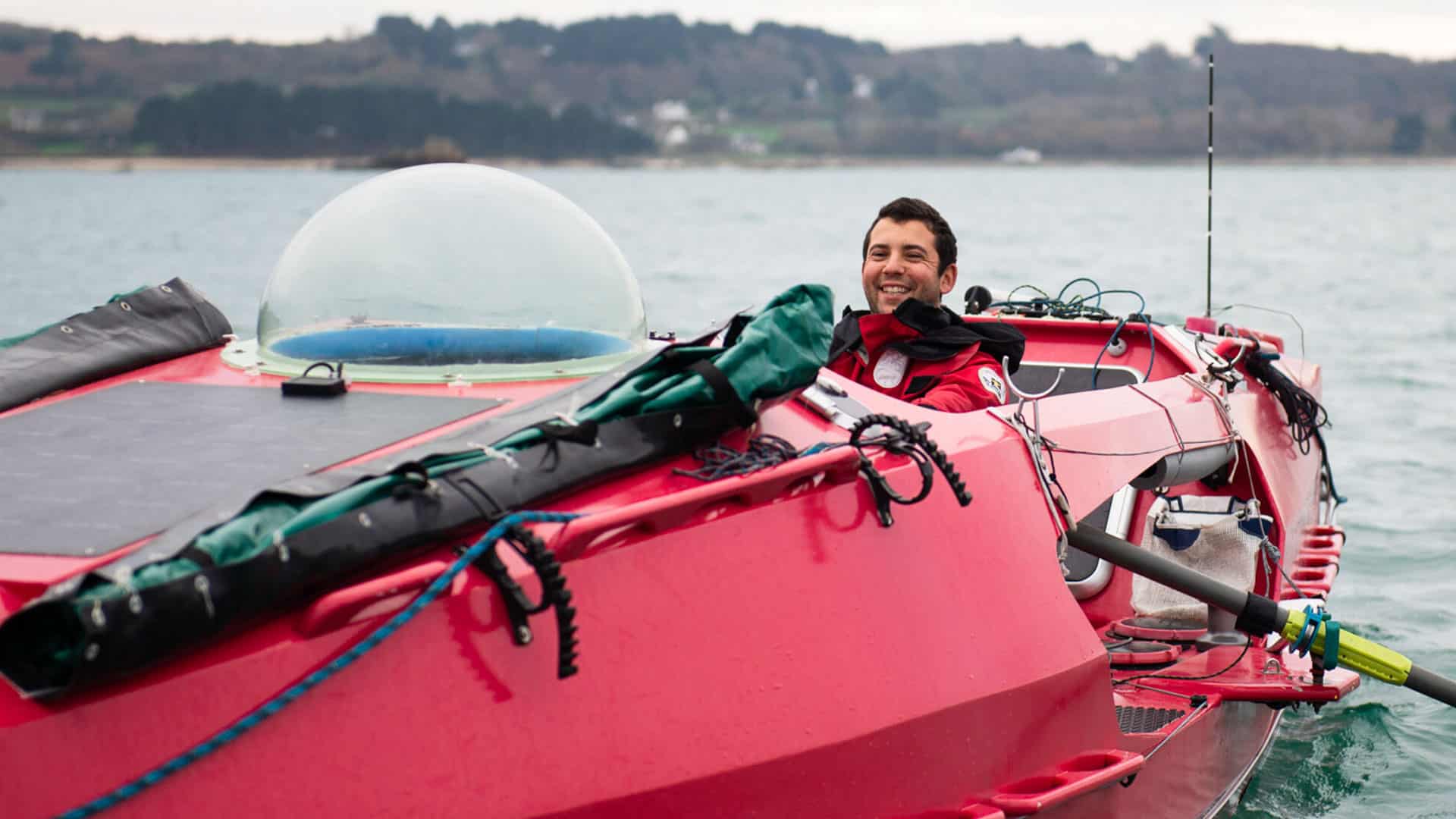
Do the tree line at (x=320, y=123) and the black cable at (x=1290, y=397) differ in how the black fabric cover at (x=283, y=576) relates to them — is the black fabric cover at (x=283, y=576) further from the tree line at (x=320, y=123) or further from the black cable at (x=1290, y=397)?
the tree line at (x=320, y=123)

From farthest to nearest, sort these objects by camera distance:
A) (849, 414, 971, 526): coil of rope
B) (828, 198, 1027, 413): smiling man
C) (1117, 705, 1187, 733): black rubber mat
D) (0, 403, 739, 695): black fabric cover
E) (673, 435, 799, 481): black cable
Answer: (1117, 705, 1187, 733): black rubber mat, (828, 198, 1027, 413): smiling man, (849, 414, 971, 526): coil of rope, (673, 435, 799, 481): black cable, (0, 403, 739, 695): black fabric cover

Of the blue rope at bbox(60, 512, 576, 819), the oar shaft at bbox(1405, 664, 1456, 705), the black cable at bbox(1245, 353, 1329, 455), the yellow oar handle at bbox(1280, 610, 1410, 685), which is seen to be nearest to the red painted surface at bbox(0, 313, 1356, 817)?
the blue rope at bbox(60, 512, 576, 819)

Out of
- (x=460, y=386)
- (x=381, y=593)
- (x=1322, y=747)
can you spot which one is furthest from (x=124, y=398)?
(x=1322, y=747)

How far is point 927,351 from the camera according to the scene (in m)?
4.79

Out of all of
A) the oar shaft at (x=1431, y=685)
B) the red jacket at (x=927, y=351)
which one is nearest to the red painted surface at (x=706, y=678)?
the red jacket at (x=927, y=351)

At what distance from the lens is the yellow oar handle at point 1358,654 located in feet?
15.3

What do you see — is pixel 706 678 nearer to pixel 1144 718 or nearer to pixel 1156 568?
pixel 1156 568

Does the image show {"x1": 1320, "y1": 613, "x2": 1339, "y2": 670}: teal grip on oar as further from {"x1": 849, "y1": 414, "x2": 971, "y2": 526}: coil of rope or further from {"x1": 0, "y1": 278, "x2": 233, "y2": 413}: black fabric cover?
{"x1": 0, "y1": 278, "x2": 233, "y2": 413}: black fabric cover

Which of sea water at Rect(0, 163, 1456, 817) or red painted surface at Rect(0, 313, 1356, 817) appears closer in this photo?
red painted surface at Rect(0, 313, 1356, 817)

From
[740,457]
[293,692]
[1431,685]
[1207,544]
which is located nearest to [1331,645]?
[1431,685]

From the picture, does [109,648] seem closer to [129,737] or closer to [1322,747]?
[129,737]

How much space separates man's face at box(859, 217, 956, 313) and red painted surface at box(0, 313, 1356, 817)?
57cm

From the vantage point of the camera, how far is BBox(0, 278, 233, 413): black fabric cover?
4.14 m

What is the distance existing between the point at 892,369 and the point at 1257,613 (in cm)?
123
